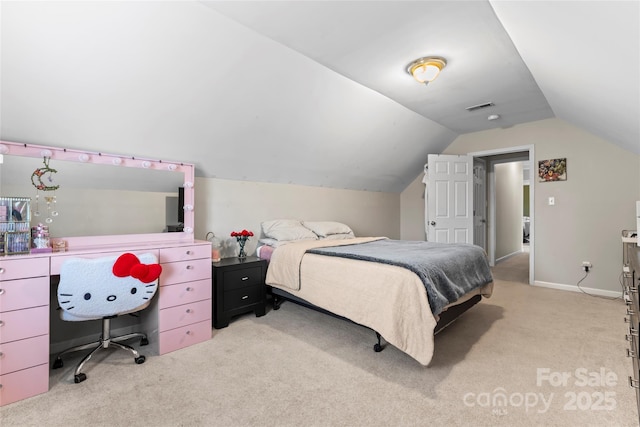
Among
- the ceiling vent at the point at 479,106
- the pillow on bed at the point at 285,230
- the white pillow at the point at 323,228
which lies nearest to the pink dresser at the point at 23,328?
the pillow on bed at the point at 285,230

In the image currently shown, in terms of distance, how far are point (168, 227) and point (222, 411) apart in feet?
5.51

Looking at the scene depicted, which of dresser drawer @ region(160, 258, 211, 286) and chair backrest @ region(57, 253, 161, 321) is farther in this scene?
dresser drawer @ region(160, 258, 211, 286)

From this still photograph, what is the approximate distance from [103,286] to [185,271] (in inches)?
23.5

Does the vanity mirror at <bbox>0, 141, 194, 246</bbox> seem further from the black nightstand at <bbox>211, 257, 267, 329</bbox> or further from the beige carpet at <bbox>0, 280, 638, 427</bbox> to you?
the beige carpet at <bbox>0, 280, 638, 427</bbox>

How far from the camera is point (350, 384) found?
183 cm

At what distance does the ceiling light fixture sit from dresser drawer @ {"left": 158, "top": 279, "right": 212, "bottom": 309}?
258 cm

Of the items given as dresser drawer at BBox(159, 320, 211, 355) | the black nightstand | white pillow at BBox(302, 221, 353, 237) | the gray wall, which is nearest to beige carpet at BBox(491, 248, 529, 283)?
the gray wall

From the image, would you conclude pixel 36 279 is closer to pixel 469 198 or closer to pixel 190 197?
pixel 190 197

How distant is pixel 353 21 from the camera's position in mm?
2029

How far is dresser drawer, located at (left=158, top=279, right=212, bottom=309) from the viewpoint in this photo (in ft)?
7.36

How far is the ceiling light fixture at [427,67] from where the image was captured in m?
2.51

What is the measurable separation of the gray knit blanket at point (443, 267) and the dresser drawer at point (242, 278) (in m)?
0.62

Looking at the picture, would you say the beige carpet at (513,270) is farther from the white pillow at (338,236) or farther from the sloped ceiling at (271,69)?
the white pillow at (338,236)

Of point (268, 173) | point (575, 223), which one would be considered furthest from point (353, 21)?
point (575, 223)
